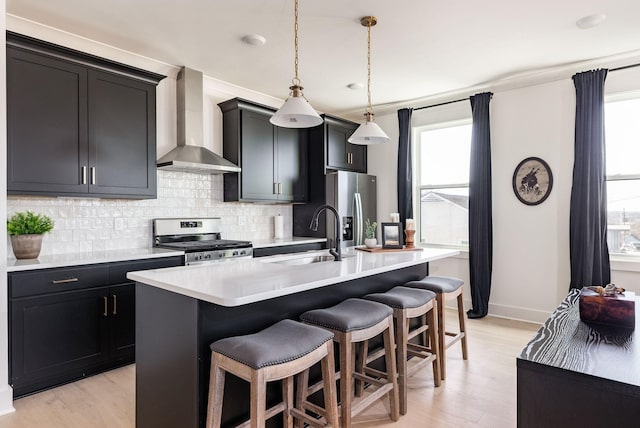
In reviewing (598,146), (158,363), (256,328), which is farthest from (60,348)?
(598,146)

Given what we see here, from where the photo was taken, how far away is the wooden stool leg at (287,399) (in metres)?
1.91

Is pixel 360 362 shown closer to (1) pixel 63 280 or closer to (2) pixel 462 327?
(2) pixel 462 327

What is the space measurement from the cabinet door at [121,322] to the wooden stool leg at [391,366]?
212 centimetres

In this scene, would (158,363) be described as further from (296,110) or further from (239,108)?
(239,108)

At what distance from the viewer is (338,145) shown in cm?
528

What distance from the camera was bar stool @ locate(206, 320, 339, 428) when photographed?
152cm

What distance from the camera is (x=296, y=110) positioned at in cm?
236

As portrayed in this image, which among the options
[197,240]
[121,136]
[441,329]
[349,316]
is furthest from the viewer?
[197,240]

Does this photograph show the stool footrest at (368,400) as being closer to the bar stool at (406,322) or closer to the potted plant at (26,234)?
the bar stool at (406,322)

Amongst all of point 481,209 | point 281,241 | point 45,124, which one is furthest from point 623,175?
point 45,124

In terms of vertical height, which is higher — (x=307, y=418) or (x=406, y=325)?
(x=406, y=325)

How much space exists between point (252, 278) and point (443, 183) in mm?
3868

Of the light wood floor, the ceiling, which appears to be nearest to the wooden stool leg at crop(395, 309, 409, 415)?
the light wood floor

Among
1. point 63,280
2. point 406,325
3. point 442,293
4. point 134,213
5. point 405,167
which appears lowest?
point 406,325
